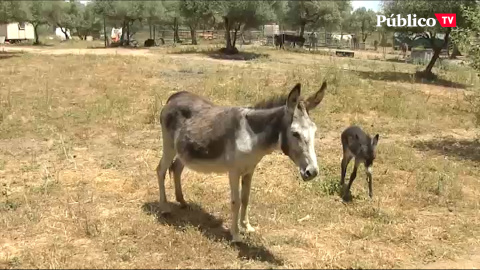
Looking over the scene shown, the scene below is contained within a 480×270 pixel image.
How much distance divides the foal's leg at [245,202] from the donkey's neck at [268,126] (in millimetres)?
654

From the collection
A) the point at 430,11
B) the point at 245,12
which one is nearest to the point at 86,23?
the point at 245,12

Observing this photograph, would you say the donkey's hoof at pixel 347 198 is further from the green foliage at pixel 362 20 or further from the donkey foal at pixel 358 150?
the green foliage at pixel 362 20

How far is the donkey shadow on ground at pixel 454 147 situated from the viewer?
416 inches

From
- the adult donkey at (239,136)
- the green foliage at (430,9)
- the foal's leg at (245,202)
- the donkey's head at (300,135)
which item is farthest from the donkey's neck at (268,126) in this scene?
the green foliage at (430,9)

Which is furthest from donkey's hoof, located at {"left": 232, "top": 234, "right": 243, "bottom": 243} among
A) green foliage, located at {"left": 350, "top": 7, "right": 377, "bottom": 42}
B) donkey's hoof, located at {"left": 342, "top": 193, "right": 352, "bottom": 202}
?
green foliage, located at {"left": 350, "top": 7, "right": 377, "bottom": 42}

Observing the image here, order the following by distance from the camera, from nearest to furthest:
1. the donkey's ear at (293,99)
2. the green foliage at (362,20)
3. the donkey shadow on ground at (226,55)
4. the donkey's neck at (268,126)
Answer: the donkey's ear at (293,99), the donkey's neck at (268,126), the donkey shadow on ground at (226,55), the green foliage at (362,20)

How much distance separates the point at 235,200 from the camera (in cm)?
551

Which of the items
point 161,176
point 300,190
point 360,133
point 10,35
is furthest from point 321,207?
point 10,35

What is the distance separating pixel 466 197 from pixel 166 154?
4991mm

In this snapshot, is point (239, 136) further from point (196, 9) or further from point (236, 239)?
point (196, 9)

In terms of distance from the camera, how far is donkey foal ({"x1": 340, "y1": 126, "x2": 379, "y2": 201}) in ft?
23.9

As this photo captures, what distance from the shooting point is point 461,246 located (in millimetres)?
5852

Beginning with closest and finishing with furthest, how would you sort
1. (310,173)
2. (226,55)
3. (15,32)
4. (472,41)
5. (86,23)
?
(310,173)
(472,41)
(226,55)
(15,32)
(86,23)

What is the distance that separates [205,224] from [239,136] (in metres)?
1.56
